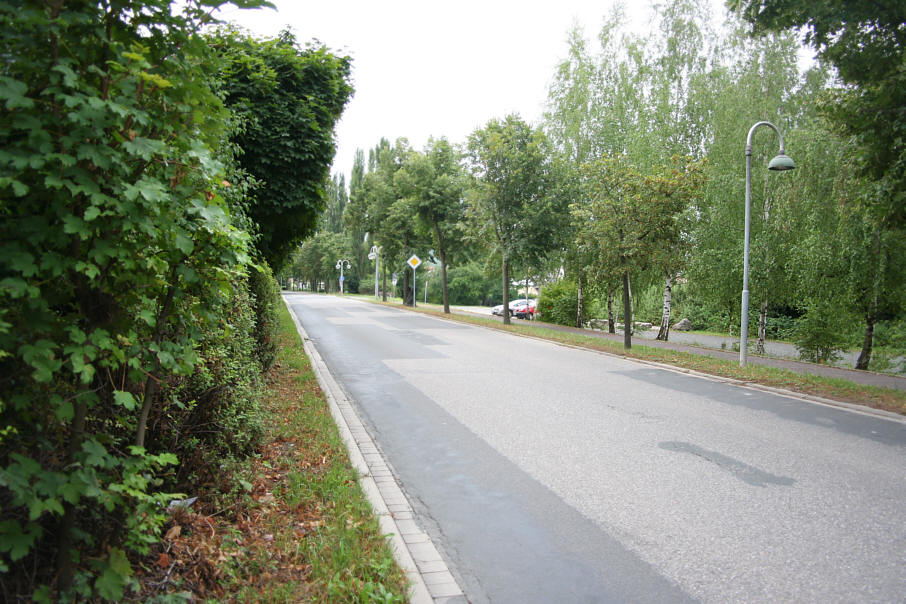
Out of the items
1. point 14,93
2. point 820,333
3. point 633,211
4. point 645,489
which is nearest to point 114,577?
point 14,93

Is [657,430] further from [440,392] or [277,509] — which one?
[277,509]

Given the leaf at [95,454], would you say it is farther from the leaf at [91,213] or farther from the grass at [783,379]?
the grass at [783,379]

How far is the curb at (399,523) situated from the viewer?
11.1ft

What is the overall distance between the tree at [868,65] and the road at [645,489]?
4278 millimetres

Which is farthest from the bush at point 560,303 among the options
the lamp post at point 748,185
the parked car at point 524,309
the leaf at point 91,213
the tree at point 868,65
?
the leaf at point 91,213

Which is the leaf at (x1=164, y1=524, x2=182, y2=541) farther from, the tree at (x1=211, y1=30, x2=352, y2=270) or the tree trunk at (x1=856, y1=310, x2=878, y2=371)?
the tree trunk at (x1=856, y1=310, x2=878, y2=371)

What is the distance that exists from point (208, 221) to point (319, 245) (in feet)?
271

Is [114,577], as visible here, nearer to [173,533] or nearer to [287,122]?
[173,533]

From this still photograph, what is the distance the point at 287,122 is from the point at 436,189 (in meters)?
24.4

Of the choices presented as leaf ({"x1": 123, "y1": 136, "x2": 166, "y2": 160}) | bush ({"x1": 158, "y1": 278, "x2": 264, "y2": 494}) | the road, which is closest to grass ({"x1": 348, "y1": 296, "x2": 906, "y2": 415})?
the road

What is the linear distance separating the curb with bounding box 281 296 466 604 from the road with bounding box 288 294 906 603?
0.41 feet

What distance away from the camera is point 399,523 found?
14.4ft

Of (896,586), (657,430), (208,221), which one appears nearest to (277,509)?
(208,221)

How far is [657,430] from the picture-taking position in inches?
287
